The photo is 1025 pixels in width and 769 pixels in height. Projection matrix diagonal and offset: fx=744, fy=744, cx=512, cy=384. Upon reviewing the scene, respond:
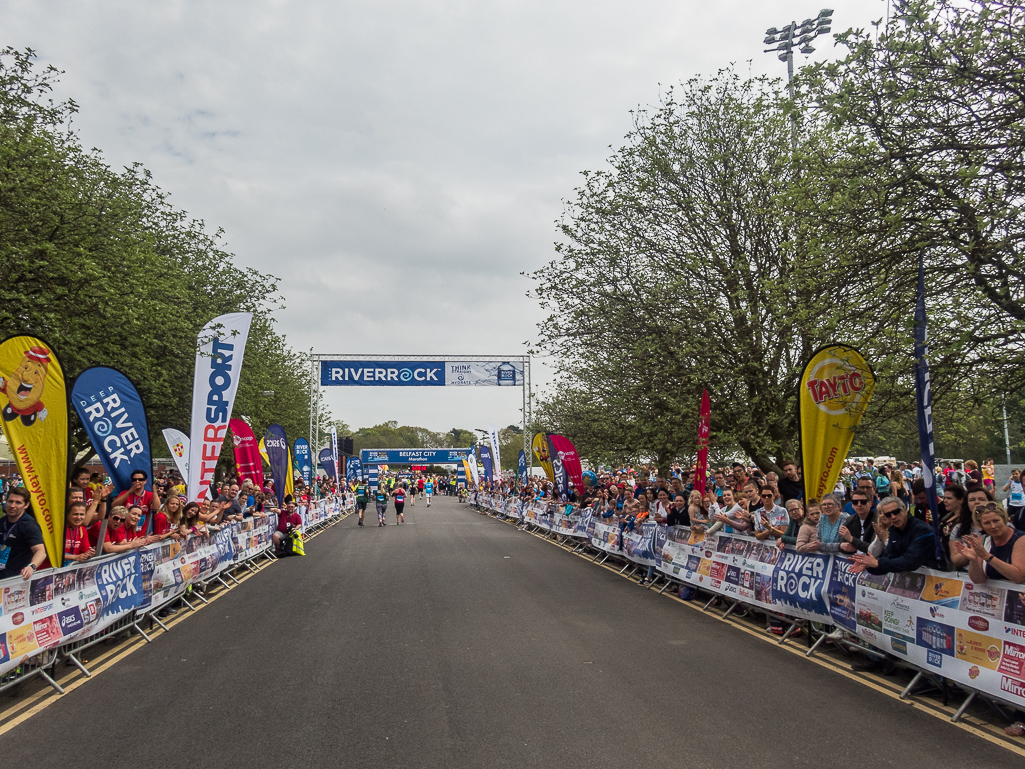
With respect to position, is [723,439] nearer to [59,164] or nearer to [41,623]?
[41,623]

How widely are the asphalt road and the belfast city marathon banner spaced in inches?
978

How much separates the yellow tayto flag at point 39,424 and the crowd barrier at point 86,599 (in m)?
0.52

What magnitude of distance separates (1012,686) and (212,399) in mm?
12903

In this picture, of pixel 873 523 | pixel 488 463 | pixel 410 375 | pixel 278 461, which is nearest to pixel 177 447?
pixel 278 461

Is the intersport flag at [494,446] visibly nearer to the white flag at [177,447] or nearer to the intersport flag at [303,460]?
the intersport flag at [303,460]

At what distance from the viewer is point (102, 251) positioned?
17.0m

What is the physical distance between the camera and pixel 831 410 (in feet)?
33.6

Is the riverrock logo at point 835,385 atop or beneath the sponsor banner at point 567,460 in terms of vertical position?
atop

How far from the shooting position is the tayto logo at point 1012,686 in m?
5.24

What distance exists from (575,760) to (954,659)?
10.9ft

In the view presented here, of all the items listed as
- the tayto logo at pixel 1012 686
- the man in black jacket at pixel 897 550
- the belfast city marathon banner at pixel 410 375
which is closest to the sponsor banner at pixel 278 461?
the belfast city marathon banner at pixel 410 375

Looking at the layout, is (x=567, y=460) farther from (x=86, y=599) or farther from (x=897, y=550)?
(x=86, y=599)

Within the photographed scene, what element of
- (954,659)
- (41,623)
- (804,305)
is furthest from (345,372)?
(954,659)

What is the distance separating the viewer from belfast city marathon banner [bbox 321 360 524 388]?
1390 inches
